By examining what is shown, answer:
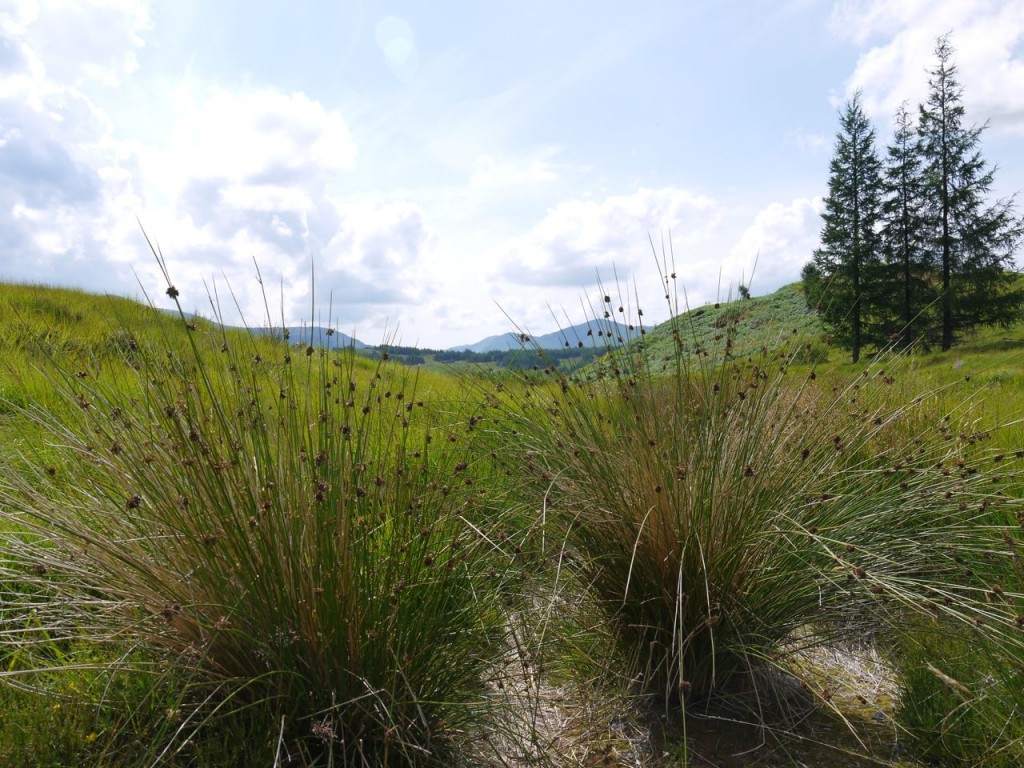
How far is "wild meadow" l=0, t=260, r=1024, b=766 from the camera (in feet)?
6.30

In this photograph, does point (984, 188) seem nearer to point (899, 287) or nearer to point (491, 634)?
point (899, 287)

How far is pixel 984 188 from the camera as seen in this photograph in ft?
66.8

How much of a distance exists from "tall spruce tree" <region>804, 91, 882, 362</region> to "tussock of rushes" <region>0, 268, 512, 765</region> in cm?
1932

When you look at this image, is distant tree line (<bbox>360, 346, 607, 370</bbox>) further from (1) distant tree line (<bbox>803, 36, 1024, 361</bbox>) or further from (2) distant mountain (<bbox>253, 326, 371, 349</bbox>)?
(1) distant tree line (<bbox>803, 36, 1024, 361</bbox>)

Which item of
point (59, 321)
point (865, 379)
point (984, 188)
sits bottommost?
point (865, 379)

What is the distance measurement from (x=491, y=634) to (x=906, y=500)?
2056 millimetres

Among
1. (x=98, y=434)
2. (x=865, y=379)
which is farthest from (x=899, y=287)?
(x=98, y=434)

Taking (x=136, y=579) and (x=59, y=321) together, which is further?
(x=59, y=321)

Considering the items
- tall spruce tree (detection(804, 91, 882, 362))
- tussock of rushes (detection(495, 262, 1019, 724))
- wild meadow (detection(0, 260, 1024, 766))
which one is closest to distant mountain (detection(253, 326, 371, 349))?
wild meadow (detection(0, 260, 1024, 766))

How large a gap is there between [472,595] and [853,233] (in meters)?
21.8

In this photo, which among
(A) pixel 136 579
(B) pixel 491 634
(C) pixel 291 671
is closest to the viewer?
(C) pixel 291 671

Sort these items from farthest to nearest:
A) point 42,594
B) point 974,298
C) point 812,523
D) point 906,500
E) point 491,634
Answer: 1. point 974,298
2. point 906,500
3. point 812,523
4. point 42,594
5. point 491,634

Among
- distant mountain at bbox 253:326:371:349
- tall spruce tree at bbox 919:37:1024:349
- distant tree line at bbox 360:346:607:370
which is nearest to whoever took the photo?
distant mountain at bbox 253:326:371:349

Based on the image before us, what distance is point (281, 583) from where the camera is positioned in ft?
6.30
